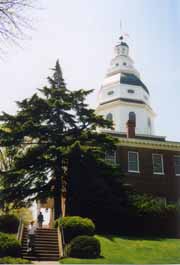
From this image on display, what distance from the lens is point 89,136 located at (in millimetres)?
22391

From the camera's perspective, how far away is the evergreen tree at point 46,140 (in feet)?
68.3

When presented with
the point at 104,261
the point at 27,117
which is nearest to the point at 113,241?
the point at 104,261

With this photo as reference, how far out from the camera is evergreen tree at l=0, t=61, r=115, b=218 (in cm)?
2081

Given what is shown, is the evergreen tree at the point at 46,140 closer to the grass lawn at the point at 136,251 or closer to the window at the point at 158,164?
the grass lawn at the point at 136,251

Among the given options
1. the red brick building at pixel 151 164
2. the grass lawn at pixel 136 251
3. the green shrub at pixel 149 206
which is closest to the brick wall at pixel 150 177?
the red brick building at pixel 151 164

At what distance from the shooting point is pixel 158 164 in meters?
28.8

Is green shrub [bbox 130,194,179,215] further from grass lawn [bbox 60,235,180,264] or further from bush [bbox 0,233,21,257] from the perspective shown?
bush [bbox 0,233,21,257]

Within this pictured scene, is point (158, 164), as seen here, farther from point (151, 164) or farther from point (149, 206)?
point (149, 206)

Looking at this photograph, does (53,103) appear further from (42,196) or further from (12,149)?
(42,196)

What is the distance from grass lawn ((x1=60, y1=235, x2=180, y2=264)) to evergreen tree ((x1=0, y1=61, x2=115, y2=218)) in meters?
4.95

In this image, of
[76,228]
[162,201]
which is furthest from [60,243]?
[162,201]

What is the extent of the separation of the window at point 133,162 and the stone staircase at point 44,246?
33.8 ft

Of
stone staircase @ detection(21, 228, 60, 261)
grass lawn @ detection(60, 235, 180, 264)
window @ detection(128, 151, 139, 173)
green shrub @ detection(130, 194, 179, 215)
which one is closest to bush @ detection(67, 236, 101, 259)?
grass lawn @ detection(60, 235, 180, 264)

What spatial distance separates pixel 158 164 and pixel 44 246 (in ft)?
46.0
